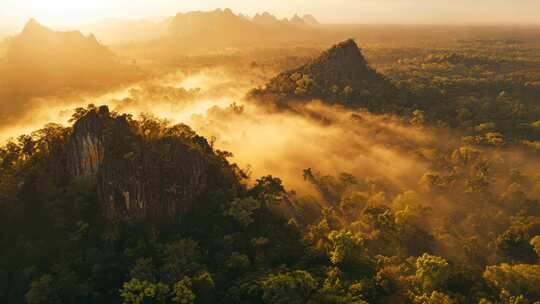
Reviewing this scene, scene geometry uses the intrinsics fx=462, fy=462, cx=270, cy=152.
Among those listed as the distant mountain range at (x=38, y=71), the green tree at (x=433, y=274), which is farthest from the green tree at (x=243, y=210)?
the distant mountain range at (x=38, y=71)

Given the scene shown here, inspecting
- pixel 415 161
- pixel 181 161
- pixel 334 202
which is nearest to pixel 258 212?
pixel 181 161

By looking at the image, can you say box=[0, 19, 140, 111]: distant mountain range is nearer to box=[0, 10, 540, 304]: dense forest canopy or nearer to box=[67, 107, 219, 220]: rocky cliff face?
box=[0, 10, 540, 304]: dense forest canopy

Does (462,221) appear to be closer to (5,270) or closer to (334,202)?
(334,202)

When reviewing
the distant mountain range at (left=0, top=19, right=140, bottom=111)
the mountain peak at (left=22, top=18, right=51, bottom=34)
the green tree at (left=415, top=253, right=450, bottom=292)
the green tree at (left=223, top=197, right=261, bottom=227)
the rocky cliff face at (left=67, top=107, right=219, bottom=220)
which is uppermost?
the mountain peak at (left=22, top=18, right=51, bottom=34)

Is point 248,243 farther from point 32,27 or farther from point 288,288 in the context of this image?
point 32,27

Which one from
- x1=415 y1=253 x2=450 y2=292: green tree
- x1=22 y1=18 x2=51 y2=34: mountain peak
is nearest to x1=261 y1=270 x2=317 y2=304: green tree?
x1=415 y1=253 x2=450 y2=292: green tree

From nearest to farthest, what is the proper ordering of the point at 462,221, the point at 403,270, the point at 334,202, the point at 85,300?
the point at 85,300 → the point at 403,270 → the point at 462,221 → the point at 334,202
